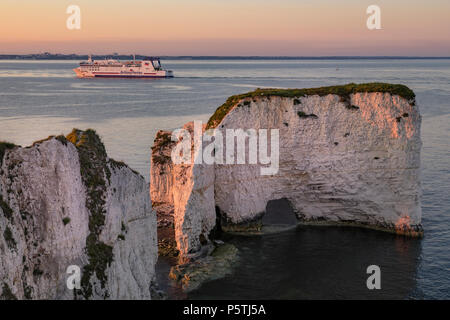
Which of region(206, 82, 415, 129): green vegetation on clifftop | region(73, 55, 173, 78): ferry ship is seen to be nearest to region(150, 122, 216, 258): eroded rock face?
region(206, 82, 415, 129): green vegetation on clifftop

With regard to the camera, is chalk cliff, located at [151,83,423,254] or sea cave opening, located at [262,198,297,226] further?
sea cave opening, located at [262,198,297,226]

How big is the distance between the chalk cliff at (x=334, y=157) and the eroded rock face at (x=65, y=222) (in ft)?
54.0

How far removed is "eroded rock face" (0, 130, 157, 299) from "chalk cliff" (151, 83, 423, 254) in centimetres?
1647

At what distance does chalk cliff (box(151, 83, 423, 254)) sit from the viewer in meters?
35.9

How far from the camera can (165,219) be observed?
3769 centimetres

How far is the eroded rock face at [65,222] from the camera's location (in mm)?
15766

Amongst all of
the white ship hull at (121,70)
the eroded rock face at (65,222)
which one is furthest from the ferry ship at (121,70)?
the eroded rock face at (65,222)

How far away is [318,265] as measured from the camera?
30938mm

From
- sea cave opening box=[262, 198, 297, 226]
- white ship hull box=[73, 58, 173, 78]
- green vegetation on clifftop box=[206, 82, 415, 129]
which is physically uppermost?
white ship hull box=[73, 58, 173, 78]

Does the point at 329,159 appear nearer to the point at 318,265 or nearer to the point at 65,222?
the point at 318,265

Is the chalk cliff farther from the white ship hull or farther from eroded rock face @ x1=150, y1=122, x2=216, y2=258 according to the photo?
the white ship hull

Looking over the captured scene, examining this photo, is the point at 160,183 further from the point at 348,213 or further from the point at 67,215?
the point at 67,215

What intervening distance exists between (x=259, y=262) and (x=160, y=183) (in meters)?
11.7
